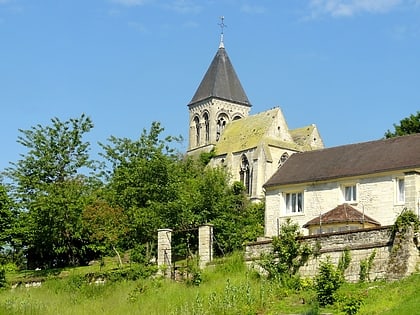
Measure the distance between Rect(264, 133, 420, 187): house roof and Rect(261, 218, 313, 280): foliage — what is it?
762 cm

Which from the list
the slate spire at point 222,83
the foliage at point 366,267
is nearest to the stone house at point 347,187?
the foliage at point 366,267

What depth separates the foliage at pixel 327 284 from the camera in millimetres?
24375

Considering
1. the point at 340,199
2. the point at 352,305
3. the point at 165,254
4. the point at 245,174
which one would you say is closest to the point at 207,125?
the point at 245,174

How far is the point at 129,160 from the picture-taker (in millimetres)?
49906

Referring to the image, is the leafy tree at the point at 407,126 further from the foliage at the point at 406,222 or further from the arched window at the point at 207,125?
the arched window at the point at 207,125

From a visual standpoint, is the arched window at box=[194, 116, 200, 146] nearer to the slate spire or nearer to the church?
the church

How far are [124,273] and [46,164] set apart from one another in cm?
1634

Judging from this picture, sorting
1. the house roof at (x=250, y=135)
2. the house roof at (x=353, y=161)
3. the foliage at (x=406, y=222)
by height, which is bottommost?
the foliage at (x=406, y=222)

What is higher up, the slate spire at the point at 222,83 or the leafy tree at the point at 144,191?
the slate spire at the point at 222,83

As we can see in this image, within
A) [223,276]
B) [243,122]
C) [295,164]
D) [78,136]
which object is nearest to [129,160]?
[78,136]

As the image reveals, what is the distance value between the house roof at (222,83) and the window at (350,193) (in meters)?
63.1

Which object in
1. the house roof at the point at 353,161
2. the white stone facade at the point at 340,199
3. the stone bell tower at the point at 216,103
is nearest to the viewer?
the white stone facade at the point at 340,199

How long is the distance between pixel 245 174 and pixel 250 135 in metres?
4.45

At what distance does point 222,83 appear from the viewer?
99.7 meters
